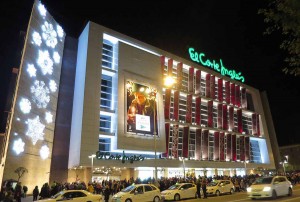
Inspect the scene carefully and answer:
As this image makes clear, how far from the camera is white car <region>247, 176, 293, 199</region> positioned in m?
→ 18.4

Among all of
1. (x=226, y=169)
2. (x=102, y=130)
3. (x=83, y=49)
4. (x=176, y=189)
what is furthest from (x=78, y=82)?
(x=226, y=169)

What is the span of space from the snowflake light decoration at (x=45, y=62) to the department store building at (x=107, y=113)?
0.13 meters

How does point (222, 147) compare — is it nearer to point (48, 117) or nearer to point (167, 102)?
point (167, 102)

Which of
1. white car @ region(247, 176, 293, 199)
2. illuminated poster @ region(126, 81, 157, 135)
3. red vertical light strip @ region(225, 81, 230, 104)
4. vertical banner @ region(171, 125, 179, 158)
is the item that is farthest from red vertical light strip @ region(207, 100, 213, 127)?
white car @ region(247, 176, 293, 199)

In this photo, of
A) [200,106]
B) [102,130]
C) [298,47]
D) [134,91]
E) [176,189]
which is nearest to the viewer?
[298,47]

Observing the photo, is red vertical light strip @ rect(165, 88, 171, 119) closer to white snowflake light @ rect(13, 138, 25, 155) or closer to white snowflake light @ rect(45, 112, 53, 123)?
white snowflake light @ rect(45, 112, 53, 123)

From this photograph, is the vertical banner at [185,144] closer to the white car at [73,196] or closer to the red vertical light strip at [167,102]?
the red vertical light strip at [167,102]

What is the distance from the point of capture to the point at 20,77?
3025cm

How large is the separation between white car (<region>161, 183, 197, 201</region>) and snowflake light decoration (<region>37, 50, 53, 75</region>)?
70.4ft

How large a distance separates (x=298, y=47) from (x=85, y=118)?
1183 inches

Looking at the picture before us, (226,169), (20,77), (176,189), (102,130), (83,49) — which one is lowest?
(176,189)

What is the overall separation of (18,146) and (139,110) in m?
17.1

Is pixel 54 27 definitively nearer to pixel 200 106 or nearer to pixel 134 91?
pixel 134 91

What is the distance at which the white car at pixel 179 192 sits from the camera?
22372 millimetres
